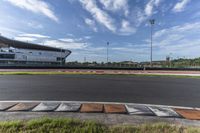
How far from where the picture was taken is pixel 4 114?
5.45 m

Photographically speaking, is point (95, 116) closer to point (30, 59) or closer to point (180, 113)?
point (180, 113)

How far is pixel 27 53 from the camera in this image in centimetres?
7494

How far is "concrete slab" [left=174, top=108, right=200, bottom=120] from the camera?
5.63 m

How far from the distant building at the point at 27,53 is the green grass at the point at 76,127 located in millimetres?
68336

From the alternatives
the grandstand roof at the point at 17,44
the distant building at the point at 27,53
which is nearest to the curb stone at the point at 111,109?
the distant building at the point at 27,53

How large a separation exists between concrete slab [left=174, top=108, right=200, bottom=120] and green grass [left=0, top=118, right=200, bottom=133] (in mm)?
1264

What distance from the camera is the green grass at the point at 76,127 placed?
4.24m

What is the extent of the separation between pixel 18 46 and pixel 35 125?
79342mm

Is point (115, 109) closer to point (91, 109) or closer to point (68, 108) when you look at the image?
point (91, 109)

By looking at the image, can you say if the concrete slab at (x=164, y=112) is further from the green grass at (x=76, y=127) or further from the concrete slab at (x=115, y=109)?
the green grass at (x=76, y=127)

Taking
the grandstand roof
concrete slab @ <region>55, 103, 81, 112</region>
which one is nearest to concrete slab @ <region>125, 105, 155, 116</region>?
concrete slab @ <region>55, 103, 81, 112</region>

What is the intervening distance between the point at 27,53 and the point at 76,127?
75.2 meters

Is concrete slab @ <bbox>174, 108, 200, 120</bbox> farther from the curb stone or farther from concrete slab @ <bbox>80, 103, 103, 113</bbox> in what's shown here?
concrete slab @ <bbox>80, 103, 103, 113</bbox>

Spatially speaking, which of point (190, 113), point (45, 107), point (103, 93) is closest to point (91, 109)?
point (45, 107)
